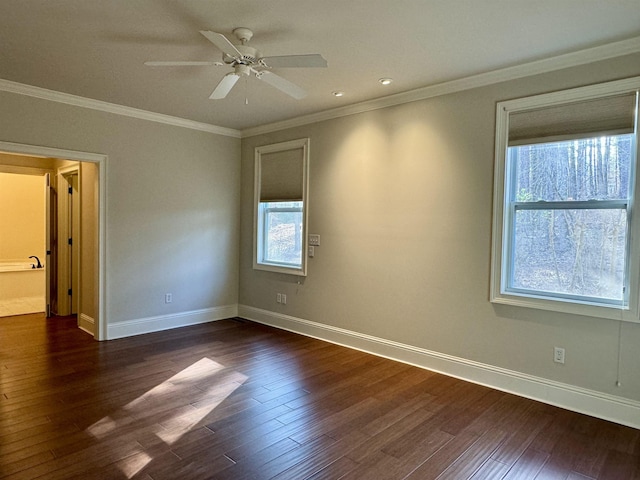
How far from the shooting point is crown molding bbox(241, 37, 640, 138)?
2.93m

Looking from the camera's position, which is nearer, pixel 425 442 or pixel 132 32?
pixel 425 442

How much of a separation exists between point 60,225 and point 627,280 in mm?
6795

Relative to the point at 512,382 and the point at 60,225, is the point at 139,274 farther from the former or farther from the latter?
the point at 512,382

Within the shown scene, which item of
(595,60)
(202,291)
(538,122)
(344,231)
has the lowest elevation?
(202,291)

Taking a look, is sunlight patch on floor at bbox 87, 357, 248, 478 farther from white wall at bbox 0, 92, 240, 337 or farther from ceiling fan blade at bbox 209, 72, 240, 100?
ceiling fan blade at bbox 209, 72, 240, 100

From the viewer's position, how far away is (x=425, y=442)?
264cm

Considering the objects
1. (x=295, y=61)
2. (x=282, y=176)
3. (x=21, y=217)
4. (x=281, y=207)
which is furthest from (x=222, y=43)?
(x=21, y=217)

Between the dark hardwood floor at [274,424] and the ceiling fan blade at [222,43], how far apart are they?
2475mm

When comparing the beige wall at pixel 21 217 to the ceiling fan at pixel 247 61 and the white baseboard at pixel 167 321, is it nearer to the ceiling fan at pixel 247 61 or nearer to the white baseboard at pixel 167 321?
the white baseboard at pixel 167 321

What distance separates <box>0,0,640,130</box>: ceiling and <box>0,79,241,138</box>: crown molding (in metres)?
0.19

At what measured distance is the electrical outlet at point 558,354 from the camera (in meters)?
3.19

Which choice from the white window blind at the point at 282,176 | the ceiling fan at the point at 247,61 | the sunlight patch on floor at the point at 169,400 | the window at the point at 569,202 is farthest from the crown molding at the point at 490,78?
the sunlight patch on floor at the point at 169,400

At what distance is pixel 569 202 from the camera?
126 inches

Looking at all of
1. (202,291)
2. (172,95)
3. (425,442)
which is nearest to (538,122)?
(425,442)
